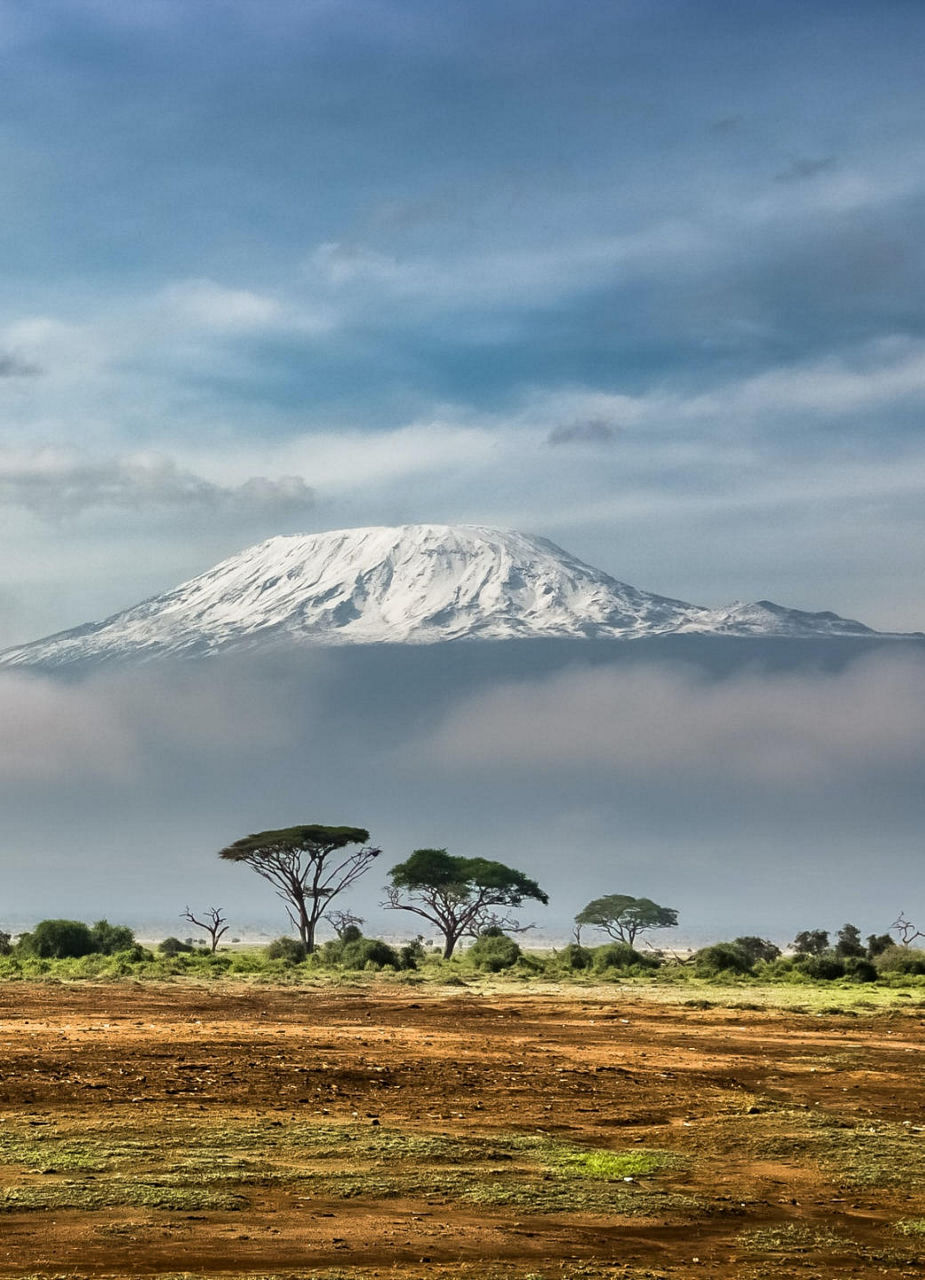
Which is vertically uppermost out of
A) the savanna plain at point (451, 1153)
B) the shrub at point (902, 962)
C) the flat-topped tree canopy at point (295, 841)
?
the flat-topped tree canopy at point (295, 841)

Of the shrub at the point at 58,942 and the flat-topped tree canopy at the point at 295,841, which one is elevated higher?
the flat-topped tree canopy at the point at 295,841

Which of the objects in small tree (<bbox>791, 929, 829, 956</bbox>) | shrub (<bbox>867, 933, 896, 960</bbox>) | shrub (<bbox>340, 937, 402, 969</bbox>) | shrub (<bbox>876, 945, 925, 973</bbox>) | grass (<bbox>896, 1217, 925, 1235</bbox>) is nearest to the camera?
grass (<bbox>896, 1217, 925, 1235</bbox>)

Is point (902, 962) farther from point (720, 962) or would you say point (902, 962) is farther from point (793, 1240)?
point (793, 1240)

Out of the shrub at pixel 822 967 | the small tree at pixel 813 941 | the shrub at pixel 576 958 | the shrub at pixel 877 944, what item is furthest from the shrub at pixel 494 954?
the small tree at pixel 813 941

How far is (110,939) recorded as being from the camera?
2467 inches

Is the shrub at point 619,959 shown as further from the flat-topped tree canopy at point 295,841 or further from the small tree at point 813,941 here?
the small tree at point 813,941

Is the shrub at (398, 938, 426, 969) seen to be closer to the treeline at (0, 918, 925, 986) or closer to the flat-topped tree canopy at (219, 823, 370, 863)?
the treeline at (0, 918, 925, 986)

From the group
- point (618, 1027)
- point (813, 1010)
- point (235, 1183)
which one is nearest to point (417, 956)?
point (813, 1010)

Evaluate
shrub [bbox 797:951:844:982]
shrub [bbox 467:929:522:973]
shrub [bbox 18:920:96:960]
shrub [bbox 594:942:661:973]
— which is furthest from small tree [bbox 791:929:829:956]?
shrub [bbox 18:920:96:960]

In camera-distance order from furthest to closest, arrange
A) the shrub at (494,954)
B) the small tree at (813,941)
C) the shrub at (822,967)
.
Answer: the small tree at (813,941) → the shrub at (494,954) → the shrub at (822,967)

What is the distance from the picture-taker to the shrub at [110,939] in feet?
201

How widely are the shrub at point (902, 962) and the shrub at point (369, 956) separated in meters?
17.8

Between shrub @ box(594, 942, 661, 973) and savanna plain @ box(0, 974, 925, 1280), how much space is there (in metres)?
30.3

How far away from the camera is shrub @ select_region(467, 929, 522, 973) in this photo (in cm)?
5634
